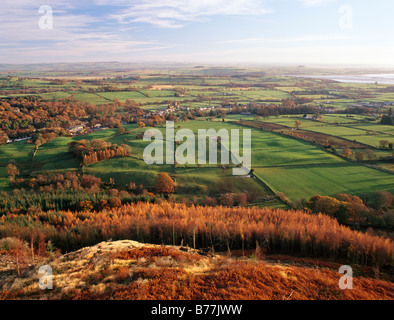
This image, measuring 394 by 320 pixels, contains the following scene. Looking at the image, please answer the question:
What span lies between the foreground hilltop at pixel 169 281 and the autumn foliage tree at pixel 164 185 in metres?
31.5

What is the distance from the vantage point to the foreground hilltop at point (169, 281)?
538 inches

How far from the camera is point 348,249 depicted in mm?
23156

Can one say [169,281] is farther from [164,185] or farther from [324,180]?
[324,180]

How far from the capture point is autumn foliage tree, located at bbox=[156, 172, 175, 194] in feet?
168

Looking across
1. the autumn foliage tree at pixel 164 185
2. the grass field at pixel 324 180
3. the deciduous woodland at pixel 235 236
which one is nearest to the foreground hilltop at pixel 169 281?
the deciduous woodland at pixel 235 236

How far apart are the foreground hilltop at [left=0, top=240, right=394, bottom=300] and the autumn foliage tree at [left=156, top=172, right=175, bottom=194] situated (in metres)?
31.5

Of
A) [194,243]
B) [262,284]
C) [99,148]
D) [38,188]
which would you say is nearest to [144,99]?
[99,148]

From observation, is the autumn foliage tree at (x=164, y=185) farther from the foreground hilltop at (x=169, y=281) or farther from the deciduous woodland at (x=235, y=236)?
the foreground hilltop at (x=169, y=281)

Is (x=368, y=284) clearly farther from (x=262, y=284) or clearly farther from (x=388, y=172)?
(x=388, y=172)

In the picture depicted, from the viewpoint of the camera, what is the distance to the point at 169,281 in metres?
14.7

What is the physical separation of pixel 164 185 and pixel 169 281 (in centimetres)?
3672

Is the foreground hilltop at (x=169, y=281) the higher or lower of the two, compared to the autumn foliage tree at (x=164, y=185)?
higher

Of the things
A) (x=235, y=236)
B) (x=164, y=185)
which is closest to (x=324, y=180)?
(x=164, y=185)
